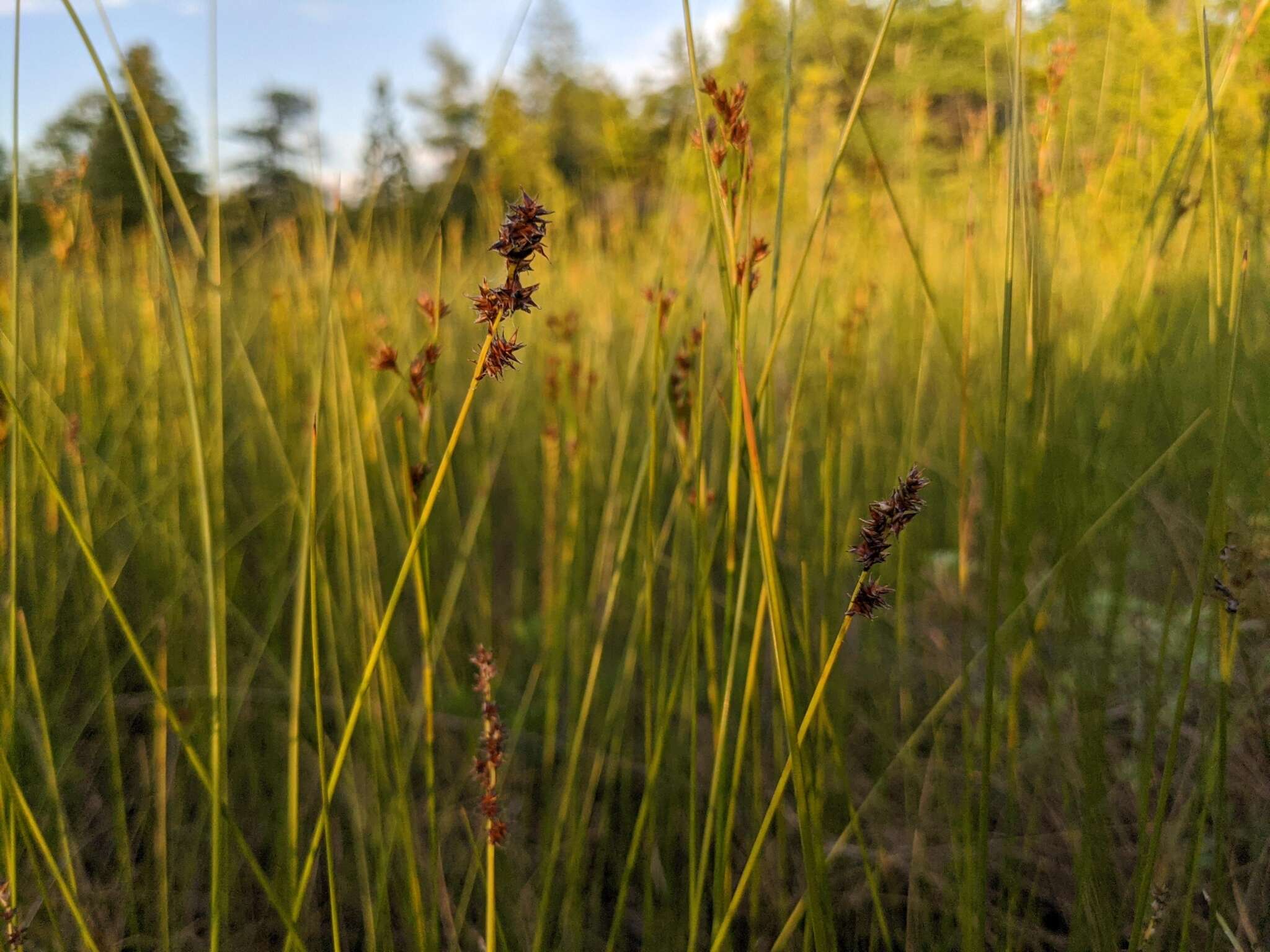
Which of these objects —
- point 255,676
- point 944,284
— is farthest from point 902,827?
point 944,284

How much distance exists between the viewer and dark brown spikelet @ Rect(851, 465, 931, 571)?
383 millimetres

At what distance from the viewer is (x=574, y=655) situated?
1.07 meters

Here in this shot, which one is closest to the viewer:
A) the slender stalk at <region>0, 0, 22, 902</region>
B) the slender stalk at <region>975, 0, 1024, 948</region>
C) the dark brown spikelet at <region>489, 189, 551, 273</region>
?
the dark brown spikelet at <region>489, 189, 551, 273</region>

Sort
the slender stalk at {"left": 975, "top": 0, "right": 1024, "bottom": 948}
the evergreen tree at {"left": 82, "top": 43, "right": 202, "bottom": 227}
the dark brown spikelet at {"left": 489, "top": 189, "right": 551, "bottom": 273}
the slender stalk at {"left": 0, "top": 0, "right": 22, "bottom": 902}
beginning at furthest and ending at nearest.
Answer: the evergreen tree at {"left": 82, "top": 43, "right": 202, "bottom": 227}
the slender stalk at {"left": 0, "top": 0, "right": 22, "bottom": 902}
the slender stalk at {"left": 975, "top": 0, "right": 1024, "bottom": 948}
the dark brown spikelet at {"left": 489, "top": 189, "right": 551, "bottom": 273}

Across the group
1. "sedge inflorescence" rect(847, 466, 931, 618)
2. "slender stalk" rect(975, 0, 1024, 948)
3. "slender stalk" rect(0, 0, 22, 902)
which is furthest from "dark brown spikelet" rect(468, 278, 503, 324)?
"slender stalk" rect(0, 0, 22, 902)

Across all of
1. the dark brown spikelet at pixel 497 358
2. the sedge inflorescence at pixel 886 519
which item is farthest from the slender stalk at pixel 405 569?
the sedge inflorescence at pixel 886 519

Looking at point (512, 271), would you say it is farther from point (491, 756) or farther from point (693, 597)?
point (693, 597)

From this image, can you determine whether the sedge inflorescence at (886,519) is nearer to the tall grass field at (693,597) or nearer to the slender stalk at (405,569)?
the tall grass field at (693,597)

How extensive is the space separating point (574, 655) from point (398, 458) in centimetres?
92

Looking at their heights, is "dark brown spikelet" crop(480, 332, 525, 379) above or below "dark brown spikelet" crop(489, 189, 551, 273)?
below

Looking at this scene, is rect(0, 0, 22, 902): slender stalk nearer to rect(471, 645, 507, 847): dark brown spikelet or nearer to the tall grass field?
the tall grass field

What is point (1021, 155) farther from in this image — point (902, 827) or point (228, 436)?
point (228, 436)

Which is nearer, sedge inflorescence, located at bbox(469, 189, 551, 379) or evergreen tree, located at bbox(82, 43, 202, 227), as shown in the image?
sedge inflorescence, located at bbox(469, 189, 551, 379)

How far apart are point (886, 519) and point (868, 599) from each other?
5 centimetres
